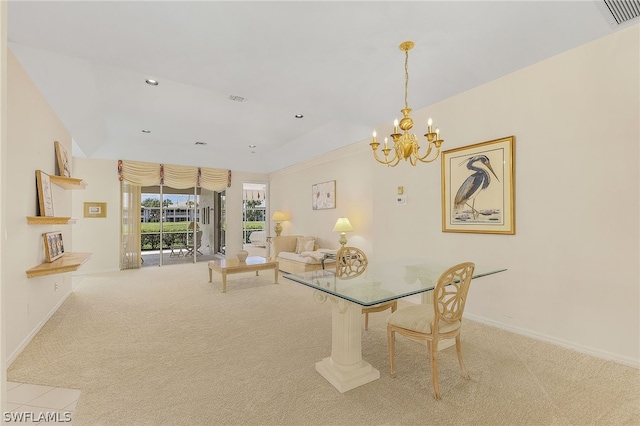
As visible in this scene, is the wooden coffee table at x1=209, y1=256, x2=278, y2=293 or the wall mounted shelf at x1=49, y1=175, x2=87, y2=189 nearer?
the wall mounted shelf at x1=49, y1=175, x2=87, y2=189

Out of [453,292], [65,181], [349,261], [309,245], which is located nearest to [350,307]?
[453,292]

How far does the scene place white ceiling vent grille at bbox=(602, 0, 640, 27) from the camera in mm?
2016

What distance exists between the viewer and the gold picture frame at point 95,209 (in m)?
6.44

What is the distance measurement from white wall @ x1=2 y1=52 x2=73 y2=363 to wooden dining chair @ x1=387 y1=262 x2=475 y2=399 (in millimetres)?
2931

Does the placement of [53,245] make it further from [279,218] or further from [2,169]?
[279,218]

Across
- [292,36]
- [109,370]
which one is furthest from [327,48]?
[109,370]

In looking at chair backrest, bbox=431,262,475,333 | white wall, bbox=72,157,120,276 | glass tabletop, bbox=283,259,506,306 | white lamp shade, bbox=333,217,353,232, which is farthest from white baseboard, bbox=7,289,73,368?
white lamp shade, bbox=333,217,353,232

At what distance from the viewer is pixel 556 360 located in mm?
2439

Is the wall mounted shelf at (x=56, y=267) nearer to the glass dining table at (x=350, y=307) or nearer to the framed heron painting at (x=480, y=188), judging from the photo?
the glass dining table at (x=350, y=307)

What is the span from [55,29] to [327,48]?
2116mm

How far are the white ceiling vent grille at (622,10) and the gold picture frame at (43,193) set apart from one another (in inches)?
206

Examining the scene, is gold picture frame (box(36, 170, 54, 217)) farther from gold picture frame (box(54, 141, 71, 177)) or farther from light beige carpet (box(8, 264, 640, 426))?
light beige carpet (box(8, 264, 640, 426))

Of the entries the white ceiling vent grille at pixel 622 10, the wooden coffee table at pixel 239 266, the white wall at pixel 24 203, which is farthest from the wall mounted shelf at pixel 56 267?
the white ceiling vent grille at pixel 622 10

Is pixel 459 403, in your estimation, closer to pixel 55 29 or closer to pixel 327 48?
pixel 327 48
